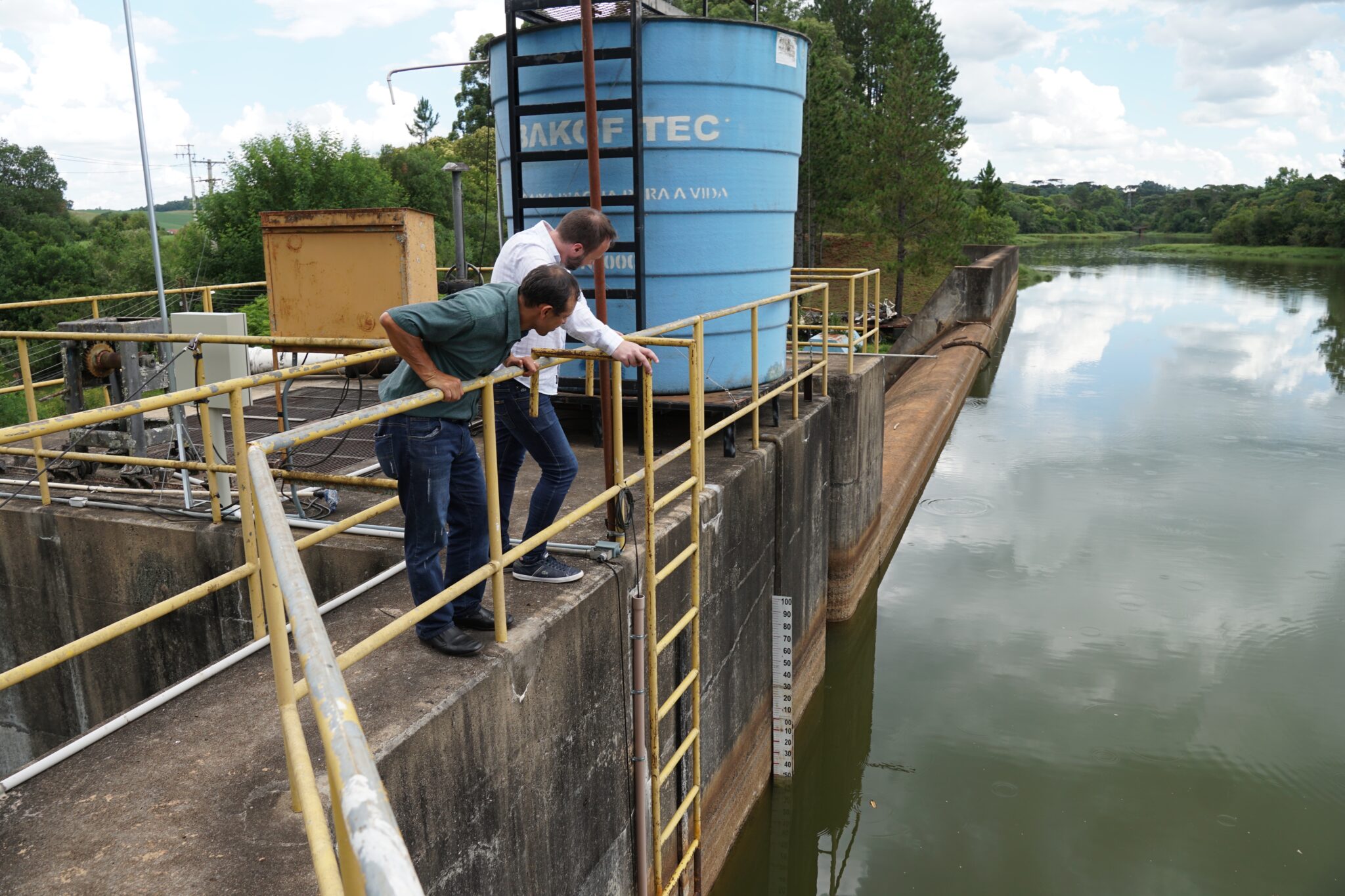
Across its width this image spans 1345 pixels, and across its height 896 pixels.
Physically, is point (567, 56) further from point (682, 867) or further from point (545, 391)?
point (682, 867)

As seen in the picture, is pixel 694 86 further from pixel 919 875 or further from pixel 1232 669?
pixel 1232 669

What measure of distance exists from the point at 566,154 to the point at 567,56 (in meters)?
0.62

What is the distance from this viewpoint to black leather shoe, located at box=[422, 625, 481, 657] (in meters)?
3.65

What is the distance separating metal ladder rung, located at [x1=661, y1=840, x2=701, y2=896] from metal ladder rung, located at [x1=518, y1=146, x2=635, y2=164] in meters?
4.29

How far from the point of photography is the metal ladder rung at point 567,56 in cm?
653

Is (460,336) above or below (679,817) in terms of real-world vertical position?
above

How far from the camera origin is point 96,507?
5.51 metres

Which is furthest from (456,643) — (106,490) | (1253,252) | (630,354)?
(1253,252)

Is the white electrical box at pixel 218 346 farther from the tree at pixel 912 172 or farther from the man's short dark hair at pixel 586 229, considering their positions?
the tree at pixel 912 172

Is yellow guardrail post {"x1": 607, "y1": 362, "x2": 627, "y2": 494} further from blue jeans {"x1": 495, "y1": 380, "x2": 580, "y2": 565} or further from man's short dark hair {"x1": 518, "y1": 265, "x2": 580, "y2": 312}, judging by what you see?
man's short dark hair {"x1": 518, "y1": 265, "x2": 580, "y2": 312}

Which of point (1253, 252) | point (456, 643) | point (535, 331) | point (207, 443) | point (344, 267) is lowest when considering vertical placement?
point (1253, 252)

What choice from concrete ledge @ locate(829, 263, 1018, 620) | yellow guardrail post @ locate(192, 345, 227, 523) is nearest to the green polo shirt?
yellow guardrail post @ locate(192, 345, 227, 523)

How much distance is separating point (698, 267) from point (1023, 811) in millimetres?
4604

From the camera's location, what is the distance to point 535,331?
404 cm
